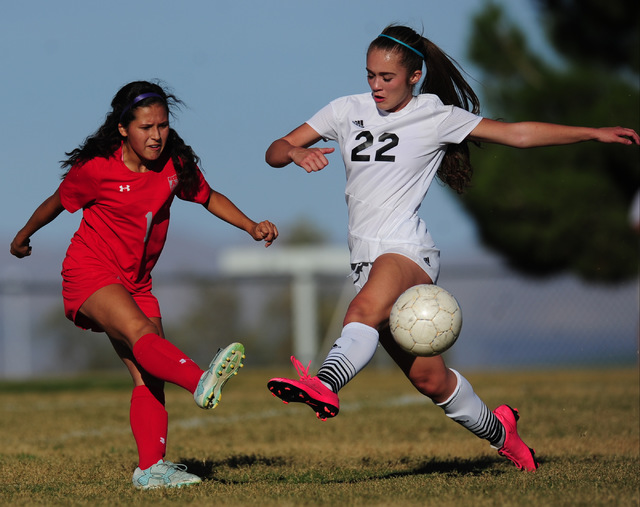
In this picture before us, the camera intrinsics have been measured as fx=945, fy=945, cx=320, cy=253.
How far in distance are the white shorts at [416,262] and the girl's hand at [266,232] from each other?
19.5 inches

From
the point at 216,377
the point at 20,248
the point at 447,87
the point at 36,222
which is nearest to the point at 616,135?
the point at 447,87

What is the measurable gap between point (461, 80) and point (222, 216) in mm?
1591

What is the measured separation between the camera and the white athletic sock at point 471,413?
524 cm

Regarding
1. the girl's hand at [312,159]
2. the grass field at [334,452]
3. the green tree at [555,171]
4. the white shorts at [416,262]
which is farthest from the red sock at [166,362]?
the green tree at [555,171]

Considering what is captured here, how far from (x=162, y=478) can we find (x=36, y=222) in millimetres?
1667

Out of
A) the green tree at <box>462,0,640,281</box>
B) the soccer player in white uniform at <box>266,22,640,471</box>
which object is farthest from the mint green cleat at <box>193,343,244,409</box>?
the green tree at <box>462,0,640,281</box>

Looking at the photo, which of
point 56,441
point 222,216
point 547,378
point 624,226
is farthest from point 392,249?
point 624,226

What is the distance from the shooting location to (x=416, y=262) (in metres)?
4.91

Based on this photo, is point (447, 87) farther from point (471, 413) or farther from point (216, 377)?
point (216, 377)

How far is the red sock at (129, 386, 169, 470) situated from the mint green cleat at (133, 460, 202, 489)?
0.07 metres

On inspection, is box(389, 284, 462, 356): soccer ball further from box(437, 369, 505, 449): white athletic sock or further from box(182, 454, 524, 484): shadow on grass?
box(182, 454, 524, 484): shadow on grass

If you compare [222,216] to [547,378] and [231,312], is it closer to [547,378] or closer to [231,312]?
[547,378]

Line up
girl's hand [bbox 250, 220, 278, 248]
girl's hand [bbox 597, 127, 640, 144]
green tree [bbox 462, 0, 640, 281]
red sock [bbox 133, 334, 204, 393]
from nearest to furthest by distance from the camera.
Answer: red sock [bbox 133, 334, 204, 393] < girl's hand [bbox 597, 127, 640, 144] < girl's hand [bbox 250, 220, 278, 248] < green tree [bbox 462, 0, 640, 281]

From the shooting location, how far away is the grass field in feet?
14.6
